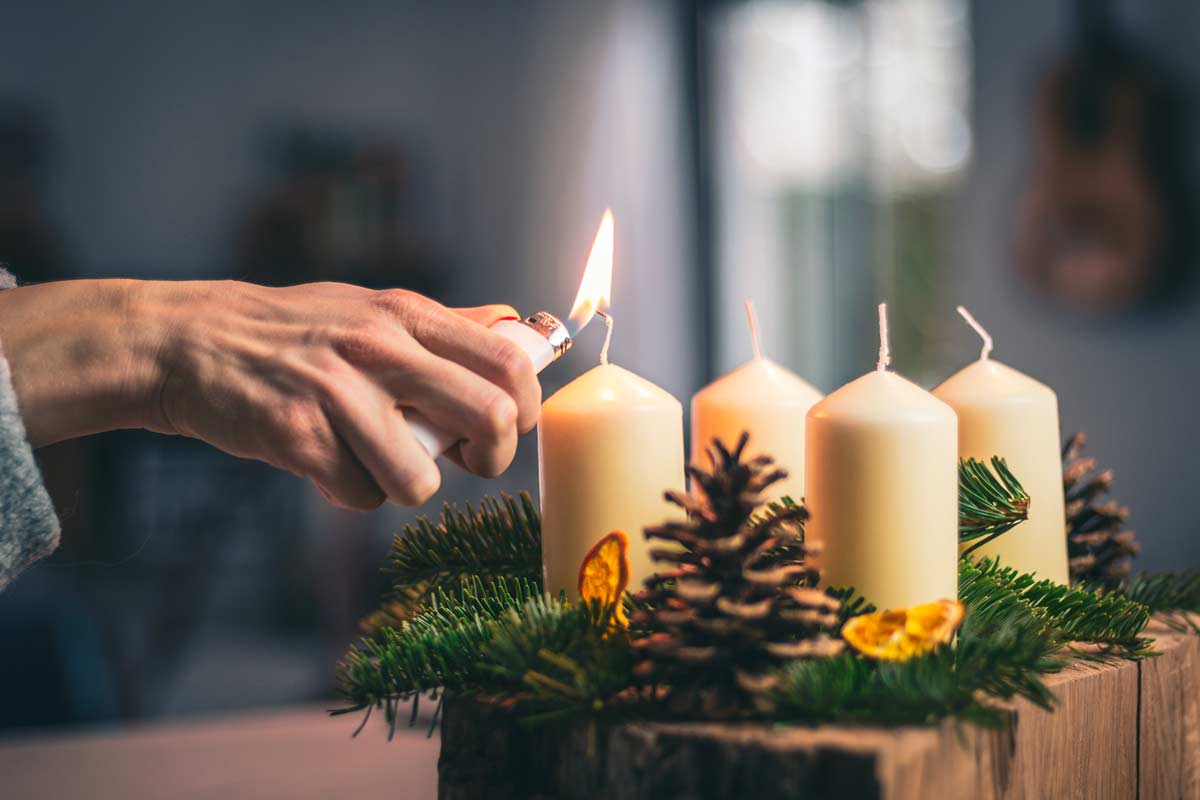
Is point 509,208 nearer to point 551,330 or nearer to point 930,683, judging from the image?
point 551,330

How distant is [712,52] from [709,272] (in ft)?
1.98

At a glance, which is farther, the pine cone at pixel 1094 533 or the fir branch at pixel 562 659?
the pine cone at pixel 1094 533

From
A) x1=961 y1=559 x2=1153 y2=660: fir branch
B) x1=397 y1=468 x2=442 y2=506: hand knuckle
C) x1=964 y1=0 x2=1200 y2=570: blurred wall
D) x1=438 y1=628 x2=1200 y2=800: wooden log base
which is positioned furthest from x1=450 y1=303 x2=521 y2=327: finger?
x1=964 y1=0 x2=1200 y2=570: blurred wall

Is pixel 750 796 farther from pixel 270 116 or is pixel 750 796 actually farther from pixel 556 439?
pixel 270 116

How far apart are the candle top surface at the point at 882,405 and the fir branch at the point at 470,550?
0.80 ft

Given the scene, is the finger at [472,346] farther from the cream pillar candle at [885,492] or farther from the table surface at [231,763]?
the table surface at [231,763]

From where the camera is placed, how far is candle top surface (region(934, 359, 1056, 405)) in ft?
2.09

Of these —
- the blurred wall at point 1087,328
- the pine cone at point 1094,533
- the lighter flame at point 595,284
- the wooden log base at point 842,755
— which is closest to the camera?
the wooden log base at point 842,755

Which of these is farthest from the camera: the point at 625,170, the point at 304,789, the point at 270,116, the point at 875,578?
the point at 625,170

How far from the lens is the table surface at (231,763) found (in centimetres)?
79

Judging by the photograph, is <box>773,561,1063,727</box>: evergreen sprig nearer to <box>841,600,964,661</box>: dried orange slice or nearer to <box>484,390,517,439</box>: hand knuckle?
<box>841,600,964,661</box>: dried orange slice

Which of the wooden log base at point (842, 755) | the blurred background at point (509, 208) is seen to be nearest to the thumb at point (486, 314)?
the wooden log base at point (842, 755)

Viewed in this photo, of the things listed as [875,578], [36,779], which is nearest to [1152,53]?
[875,578]

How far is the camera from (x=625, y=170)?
101 inches
